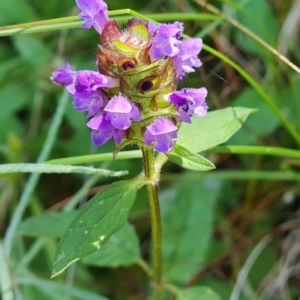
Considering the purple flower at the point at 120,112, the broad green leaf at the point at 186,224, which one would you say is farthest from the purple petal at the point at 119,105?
the broad green leaf at the point at 186,224

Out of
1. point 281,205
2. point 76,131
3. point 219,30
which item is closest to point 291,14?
point 219,30

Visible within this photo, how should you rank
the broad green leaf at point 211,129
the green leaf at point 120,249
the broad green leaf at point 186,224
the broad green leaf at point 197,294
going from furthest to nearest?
the broad green leaf at point 186,224
the green leaf at point 120,249
the broad green leaf at point 197,294
the broad green leaf at point 211,129

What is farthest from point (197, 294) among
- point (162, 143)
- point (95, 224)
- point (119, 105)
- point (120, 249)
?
point (119, 105)

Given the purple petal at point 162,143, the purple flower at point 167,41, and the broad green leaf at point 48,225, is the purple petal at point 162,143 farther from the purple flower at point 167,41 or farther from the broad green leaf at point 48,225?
the broad green leaf at point 48,225

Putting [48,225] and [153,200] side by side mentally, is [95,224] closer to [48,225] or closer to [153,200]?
[153,200]


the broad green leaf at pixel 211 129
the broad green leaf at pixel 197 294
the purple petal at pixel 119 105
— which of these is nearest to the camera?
the purple petal at pixel 119 105

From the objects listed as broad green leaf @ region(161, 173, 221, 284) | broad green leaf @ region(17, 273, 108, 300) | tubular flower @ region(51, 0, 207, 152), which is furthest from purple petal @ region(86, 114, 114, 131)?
broad green leaf @ region(161, 173, 221, 284)

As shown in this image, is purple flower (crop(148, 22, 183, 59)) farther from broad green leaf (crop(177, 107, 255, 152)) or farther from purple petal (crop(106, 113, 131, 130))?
broad green leaf (crop(177, 107, 255, 152))

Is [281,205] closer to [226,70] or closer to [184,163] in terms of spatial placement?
[226,70]
